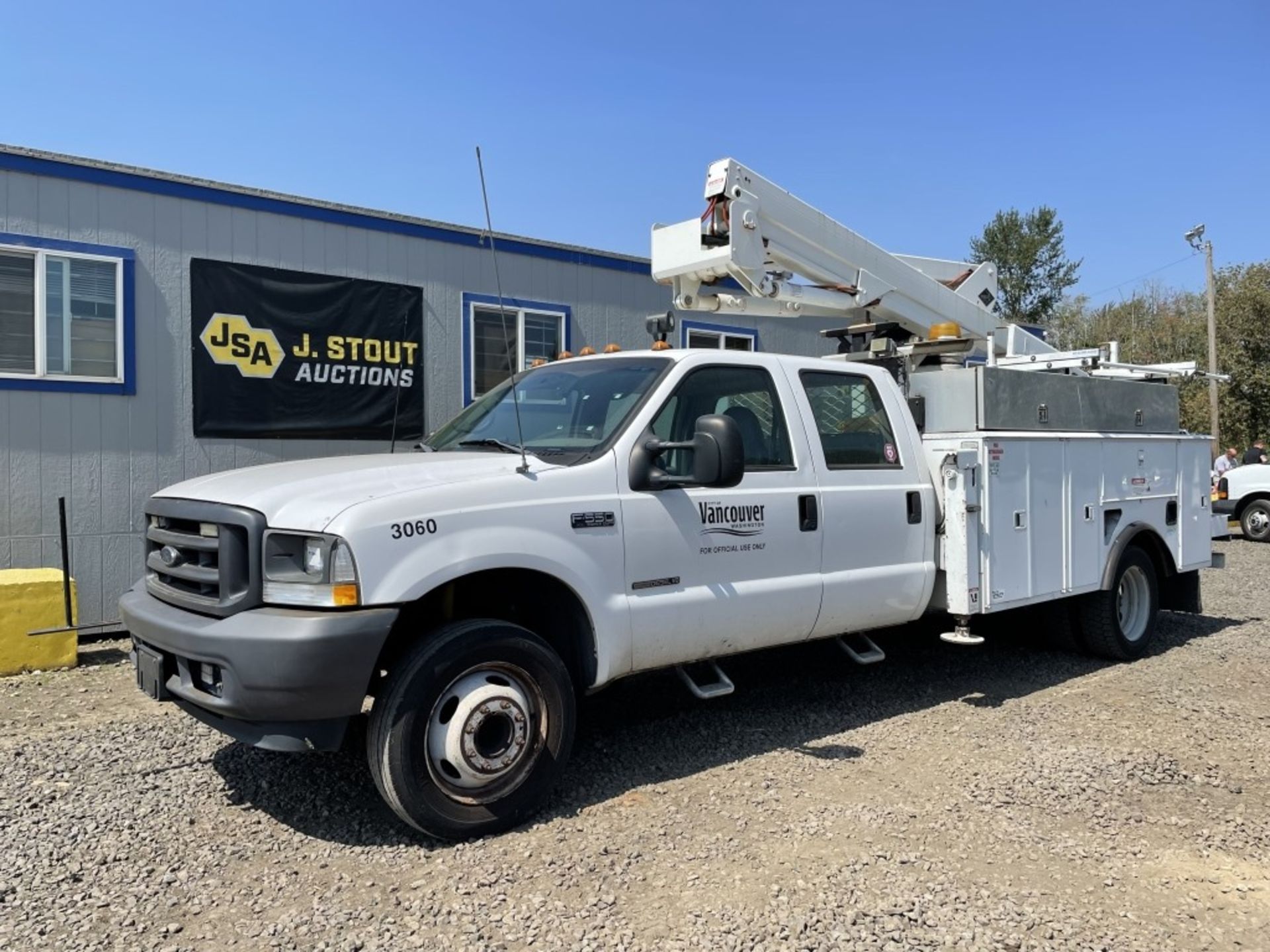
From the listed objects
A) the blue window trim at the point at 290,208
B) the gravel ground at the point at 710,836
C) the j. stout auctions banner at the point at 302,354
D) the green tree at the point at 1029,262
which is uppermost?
the green tree at the point at 1029,262

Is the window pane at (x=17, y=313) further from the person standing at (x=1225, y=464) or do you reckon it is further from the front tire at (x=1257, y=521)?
the person standing at (x=1225, y=464)

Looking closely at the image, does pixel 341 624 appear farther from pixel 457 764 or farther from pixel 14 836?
pixel 14 836

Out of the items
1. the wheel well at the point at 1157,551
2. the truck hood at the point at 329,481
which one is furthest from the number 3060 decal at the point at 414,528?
the wheel well at the point at 1157,551

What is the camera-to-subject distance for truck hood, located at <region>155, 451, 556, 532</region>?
3.43 m

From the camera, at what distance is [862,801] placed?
407 centimetres

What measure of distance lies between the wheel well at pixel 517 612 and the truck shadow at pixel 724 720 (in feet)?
1.99

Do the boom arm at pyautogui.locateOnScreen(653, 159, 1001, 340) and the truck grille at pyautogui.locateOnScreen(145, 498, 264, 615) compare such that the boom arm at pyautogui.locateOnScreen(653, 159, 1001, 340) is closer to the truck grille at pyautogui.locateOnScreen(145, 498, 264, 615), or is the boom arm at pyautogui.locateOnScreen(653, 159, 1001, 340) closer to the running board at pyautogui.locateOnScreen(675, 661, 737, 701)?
the running board at pyautogui.locateOnScreen(675, 661, 737, 701)

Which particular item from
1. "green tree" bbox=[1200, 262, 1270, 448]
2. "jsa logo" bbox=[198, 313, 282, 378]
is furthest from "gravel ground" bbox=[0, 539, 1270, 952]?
"green tree" bbox=[1200, 262, 1270, 448]

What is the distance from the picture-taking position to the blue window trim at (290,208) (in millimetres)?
7195

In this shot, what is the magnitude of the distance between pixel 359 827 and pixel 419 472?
1452 mm

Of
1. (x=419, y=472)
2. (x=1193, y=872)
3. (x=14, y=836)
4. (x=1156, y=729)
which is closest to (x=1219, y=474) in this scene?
(x=1156, y=729)

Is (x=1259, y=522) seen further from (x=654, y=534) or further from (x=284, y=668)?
(x=284, y=668)

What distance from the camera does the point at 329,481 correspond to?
3.68 m

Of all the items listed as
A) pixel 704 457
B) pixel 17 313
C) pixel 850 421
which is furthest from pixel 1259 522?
pixel 17 313
